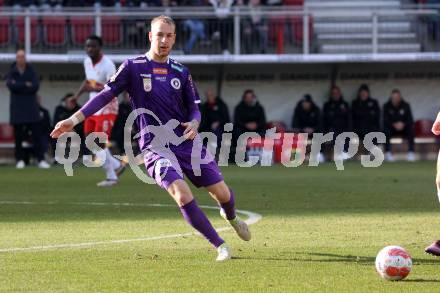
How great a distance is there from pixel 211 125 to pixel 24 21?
18.5 feet

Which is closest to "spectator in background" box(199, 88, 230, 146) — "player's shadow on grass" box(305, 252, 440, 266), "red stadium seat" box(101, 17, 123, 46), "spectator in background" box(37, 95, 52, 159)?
"red stadium seat" box(101, 17, 123, 46)

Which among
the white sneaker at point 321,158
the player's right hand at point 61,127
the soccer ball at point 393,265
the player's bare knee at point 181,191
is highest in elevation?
the player's right hand at point 61,127

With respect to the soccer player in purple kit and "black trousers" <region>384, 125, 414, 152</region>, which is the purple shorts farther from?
"black trousers" <region>384, 125, 414, 152</region>

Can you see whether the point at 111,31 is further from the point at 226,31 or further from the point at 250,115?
the point at 250,115

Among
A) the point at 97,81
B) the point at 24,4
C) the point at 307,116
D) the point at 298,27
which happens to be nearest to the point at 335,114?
the point at 307,116

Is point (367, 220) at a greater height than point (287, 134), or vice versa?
point (367, 220)

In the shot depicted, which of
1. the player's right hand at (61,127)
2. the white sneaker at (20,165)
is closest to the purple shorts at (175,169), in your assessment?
the player's right hand at (61,127)

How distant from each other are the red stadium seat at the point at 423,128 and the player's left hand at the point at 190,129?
70.5 ft

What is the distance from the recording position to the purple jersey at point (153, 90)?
10.2 m

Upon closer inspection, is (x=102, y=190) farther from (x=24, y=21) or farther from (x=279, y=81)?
(x=279, y=81)

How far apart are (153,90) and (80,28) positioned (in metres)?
19.7

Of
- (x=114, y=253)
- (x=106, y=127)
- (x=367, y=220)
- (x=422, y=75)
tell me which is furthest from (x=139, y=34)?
(x=114, y=253)

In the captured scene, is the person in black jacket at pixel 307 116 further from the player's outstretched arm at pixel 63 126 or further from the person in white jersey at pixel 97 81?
the player's outstretched arm at pixel 63 126

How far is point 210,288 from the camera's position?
8141mm
